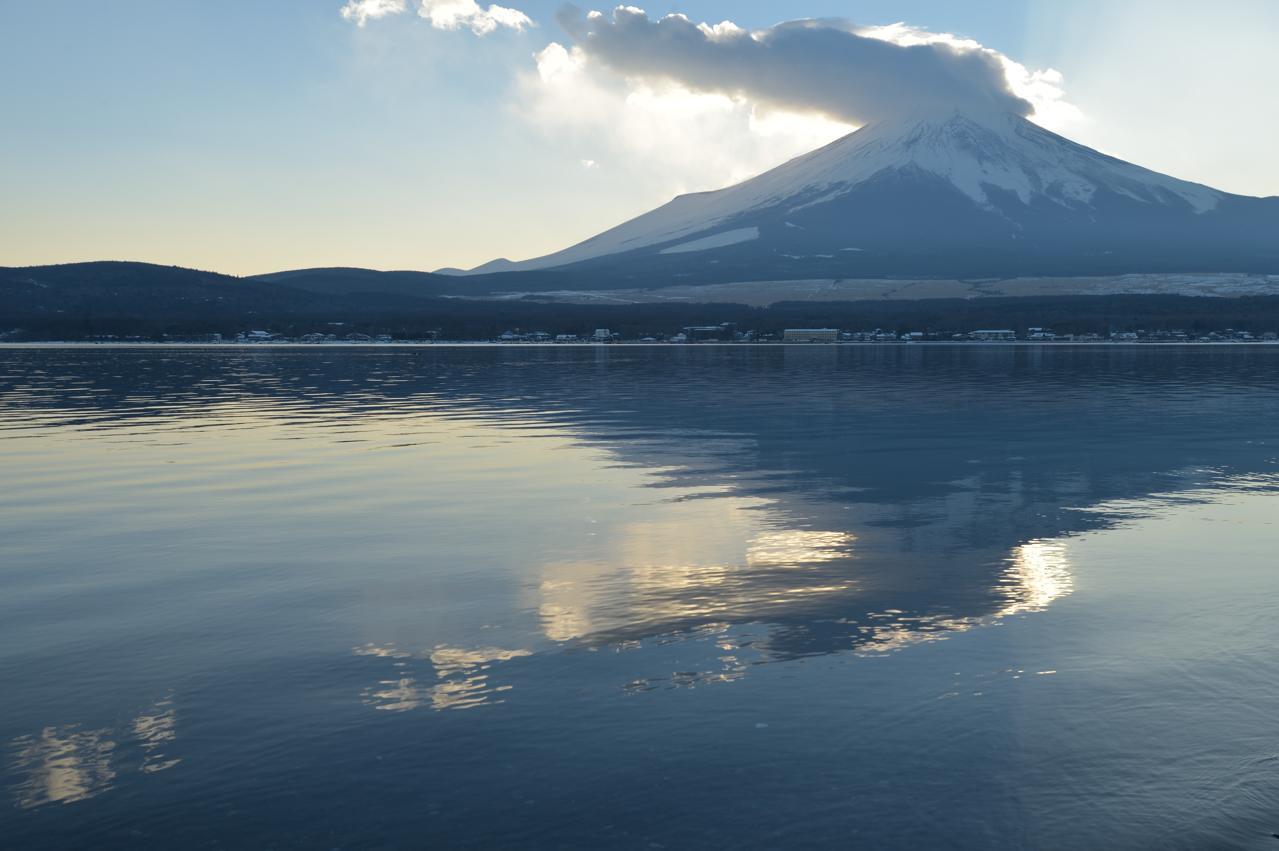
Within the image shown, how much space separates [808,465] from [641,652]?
18837 mm

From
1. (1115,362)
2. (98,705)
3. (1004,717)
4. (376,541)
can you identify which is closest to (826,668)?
(1004,717)

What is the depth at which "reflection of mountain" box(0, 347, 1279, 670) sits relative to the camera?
15.5m

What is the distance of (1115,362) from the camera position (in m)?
109

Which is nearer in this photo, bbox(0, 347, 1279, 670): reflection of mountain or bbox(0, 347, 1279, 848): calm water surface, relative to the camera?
bbox(0, 347, 1279, 848): calm water surface

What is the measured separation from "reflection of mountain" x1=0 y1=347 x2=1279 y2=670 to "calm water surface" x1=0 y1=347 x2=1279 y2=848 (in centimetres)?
14

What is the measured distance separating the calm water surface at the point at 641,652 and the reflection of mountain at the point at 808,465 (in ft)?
0.47

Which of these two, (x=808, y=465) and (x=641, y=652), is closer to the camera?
(x=641, y=652)

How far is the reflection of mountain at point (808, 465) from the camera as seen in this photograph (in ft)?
50.8

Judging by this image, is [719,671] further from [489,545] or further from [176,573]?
[176,573]

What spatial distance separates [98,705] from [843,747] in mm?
7763

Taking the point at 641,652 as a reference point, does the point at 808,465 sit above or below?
below

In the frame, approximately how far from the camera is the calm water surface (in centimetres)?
930

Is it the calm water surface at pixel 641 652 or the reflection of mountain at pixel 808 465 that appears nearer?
the calm water surface at pixel 641 652

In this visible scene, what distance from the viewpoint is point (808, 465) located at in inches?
1243
